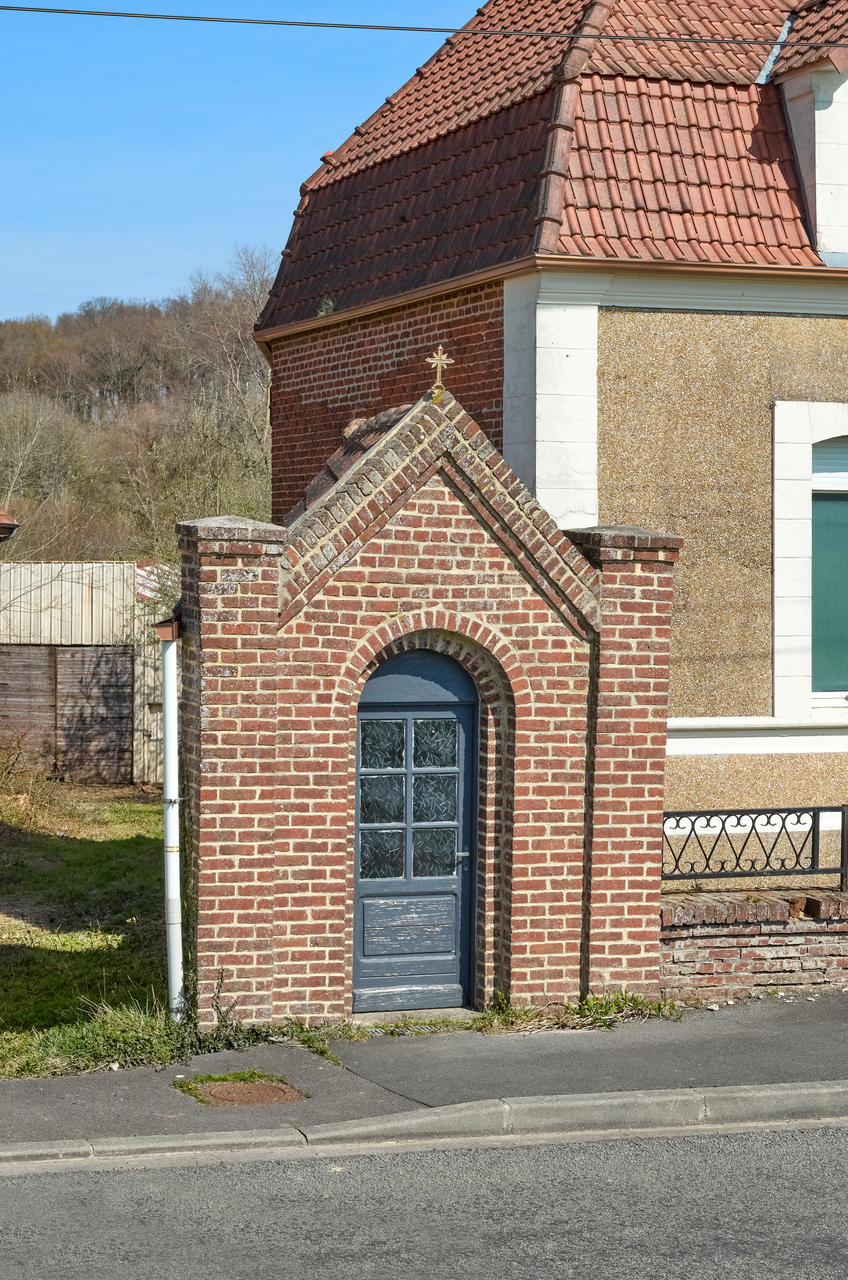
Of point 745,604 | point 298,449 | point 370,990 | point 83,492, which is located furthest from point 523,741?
point 83,492

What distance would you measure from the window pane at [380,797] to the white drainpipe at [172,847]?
1.22m

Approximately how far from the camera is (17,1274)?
5.95m

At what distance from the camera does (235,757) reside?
29.6ft

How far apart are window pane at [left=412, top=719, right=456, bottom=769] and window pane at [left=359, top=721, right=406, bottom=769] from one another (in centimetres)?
12

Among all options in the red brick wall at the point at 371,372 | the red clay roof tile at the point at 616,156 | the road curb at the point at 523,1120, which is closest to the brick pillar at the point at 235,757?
the road curb at the point at 523,1120

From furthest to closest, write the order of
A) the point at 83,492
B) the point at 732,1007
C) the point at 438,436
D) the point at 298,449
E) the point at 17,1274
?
1. the point at 83,492
2. the point at 298,449
3. the point at 732,1007
4. the point at 438,436
5. the point at 17,1274

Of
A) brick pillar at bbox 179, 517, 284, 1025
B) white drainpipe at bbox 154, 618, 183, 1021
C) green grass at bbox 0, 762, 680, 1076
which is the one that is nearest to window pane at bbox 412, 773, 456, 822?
brick pillar at bbox 179, 517, 284, 1025

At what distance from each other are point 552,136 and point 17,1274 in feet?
29.6

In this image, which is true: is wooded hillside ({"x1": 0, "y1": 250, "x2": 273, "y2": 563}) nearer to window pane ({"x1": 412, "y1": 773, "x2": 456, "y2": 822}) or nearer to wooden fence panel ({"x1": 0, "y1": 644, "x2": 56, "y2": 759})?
wooden fence panel ({"x1": 0, "y1": 644, "x2": 56, "y2": 759})

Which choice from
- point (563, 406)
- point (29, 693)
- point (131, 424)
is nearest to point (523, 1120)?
point (563, 406)

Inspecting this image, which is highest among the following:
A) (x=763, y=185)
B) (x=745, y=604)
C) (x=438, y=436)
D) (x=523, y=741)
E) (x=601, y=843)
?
(x=763, y=185)

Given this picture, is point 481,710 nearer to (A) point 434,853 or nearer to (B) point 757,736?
(A) point 434,853

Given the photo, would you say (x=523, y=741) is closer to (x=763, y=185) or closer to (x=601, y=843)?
(x=601, y=843)

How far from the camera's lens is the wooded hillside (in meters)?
32.2
